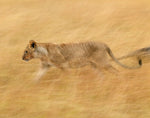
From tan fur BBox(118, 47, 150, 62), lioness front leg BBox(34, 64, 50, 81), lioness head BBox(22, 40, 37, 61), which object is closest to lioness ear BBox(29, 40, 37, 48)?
lioness head BBox(22, 40, 37, 61)

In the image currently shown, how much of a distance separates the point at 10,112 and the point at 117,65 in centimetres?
216

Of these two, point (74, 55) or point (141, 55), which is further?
point (141, 55)

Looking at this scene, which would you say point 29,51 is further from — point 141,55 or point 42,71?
point 141,55

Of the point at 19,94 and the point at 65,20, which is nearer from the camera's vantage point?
the point at 19,94

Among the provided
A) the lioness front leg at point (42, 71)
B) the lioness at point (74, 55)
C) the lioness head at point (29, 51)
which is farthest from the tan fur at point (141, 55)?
the lioness head at point (29, 51)

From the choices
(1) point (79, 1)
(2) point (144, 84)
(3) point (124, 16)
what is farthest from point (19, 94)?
(1) point (79, 1)

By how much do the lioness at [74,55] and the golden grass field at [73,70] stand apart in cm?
14

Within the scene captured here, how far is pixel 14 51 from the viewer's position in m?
6.44

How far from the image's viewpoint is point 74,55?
5.80 metres

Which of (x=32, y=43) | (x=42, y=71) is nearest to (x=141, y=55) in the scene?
(x=42, y=71)

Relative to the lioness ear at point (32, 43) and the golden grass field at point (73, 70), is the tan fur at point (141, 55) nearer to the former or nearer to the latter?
the golden grass field at point (73, 70)

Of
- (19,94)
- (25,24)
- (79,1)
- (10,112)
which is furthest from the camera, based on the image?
(79,1)

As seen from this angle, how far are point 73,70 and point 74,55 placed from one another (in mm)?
254

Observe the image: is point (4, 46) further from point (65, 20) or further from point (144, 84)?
point (144, 84)
